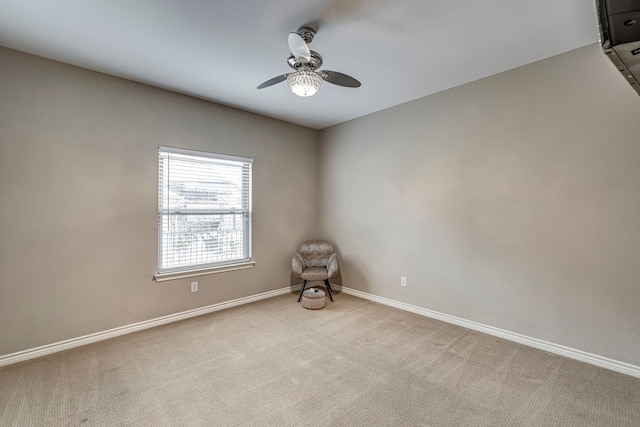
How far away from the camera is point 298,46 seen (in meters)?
1.87

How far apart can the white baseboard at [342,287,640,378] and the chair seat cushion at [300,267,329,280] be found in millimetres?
899

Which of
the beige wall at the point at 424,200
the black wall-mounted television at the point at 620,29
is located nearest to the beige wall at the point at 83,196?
the beige wall at the point at 424,200

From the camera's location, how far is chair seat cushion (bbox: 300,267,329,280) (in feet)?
12.8

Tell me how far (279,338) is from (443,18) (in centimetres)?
312

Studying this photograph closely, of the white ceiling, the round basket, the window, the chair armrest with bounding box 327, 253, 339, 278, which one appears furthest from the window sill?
the white ceiling

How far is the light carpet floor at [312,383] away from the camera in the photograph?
5.86 feet

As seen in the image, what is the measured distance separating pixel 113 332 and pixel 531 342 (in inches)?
164

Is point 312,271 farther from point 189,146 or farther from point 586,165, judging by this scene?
point 586,165

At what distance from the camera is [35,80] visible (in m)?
2.53

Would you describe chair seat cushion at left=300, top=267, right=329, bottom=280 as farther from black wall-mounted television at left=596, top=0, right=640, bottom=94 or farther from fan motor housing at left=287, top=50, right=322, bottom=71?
black wall-mounted television at left=596, top=0, right=640, bottom=94

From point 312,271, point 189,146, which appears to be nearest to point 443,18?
point 189,146

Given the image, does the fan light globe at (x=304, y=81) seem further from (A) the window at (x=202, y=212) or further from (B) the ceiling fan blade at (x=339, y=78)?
(A) the window at (x=202, y=212)

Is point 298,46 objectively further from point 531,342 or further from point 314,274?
point 531,342

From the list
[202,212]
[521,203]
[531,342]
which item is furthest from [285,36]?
[531,342]
